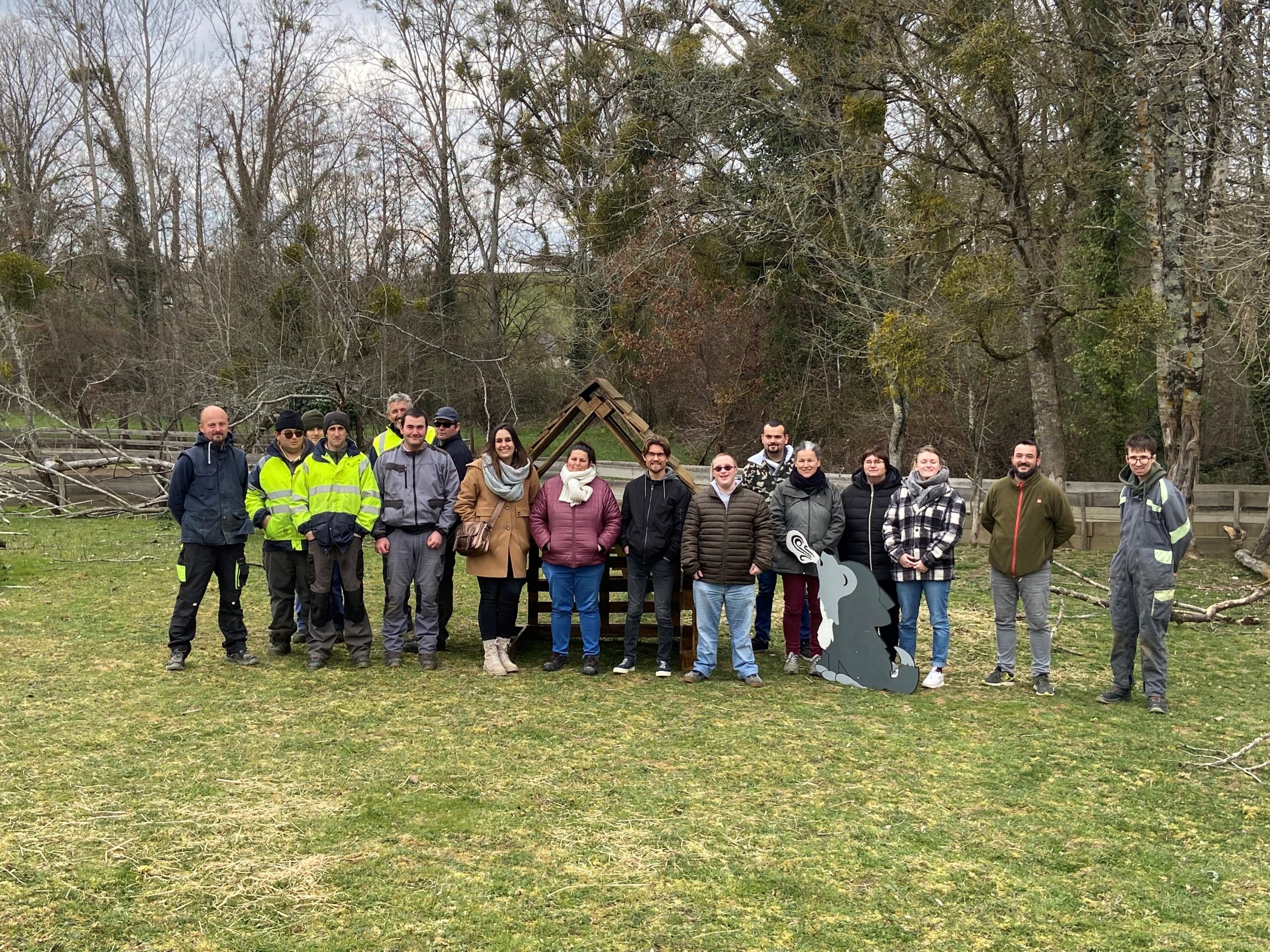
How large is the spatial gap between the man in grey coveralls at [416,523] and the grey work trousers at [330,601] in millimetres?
177

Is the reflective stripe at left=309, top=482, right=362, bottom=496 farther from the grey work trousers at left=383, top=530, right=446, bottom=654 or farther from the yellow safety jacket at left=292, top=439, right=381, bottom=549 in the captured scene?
the grey work trousers at left=383, top=530, right=446, bottom=654

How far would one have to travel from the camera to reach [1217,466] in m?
19.0

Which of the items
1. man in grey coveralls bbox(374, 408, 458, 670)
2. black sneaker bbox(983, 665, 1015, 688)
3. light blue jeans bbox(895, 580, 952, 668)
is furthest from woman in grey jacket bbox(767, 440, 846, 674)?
man in grey coveralls bbox(374, 408, 458, 670)

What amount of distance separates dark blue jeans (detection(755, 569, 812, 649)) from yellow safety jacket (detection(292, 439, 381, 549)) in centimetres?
305

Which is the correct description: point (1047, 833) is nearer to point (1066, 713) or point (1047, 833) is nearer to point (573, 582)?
point (1066, 713)

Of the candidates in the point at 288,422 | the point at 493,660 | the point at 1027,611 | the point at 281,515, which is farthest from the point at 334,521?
the point at 1027,611

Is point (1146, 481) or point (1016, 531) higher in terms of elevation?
point (1146, 481)

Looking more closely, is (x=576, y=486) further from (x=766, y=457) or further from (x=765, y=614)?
(x=765, y=614)

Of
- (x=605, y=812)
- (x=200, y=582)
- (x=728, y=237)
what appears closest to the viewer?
(x=605, y=812)

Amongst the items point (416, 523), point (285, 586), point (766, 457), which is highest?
point (766, 457)

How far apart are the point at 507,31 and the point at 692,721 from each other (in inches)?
1029

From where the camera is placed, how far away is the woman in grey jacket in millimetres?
7152

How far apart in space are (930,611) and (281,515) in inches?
182

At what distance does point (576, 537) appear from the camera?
707 centimetres
